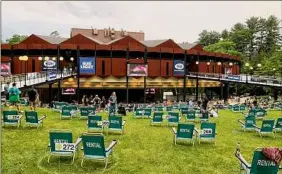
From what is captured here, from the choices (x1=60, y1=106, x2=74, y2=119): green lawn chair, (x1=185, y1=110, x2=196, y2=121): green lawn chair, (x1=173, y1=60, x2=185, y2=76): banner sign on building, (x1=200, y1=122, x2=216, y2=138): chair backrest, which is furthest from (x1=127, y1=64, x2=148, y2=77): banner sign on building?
(x1=200, y1=122, x2=216, y2=138): chair backrest

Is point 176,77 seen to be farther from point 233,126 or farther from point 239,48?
point 239,48

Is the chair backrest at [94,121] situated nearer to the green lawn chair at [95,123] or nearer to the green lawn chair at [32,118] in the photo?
the green lawn chair at [95,123]

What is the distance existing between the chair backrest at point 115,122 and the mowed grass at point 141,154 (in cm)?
42

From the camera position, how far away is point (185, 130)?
12.7 metres

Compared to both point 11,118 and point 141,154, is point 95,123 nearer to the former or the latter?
point 11,118

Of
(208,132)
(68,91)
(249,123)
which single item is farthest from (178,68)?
(208,132)

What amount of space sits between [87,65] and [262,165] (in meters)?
41.5

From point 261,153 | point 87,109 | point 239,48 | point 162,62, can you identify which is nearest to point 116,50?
point 162,62

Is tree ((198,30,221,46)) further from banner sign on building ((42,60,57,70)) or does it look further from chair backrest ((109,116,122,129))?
chair backrest ((109,116,122,129))

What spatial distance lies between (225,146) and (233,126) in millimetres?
6509

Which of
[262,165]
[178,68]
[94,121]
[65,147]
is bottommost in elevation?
[262,165]

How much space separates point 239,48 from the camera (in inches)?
3807

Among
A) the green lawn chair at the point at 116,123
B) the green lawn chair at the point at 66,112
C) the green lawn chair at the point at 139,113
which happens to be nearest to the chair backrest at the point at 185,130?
the green lawn chair at the point at 116,123

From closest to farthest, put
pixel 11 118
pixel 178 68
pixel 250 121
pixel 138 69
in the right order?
1. pixel 11 118
2. pixel 250 121
3. pixel 138 69
4. pixel 178 68
